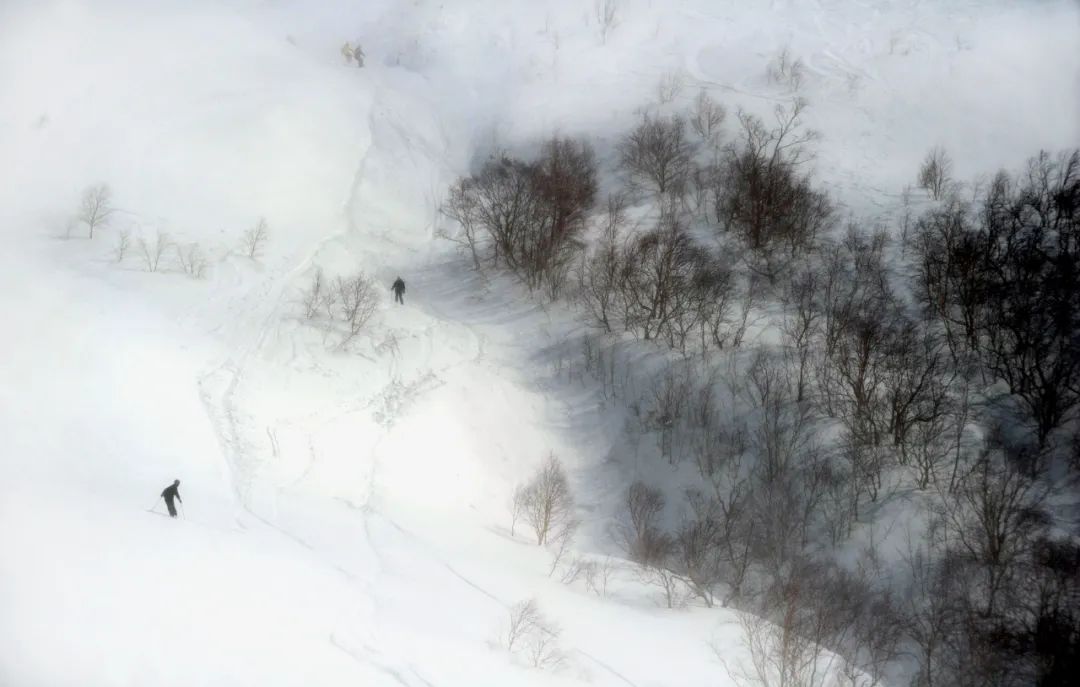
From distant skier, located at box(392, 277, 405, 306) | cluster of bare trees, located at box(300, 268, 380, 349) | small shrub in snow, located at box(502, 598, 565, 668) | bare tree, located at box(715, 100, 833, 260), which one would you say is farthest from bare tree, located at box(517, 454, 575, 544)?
bare tree, located at box(715, 100, 833, 260)

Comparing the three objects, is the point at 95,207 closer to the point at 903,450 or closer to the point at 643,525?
the point at 643,525

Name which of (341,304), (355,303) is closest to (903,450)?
(355,303)

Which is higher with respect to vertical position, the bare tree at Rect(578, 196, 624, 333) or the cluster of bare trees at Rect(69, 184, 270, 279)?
the bare tree at Rect(578, 196, 624, 333)

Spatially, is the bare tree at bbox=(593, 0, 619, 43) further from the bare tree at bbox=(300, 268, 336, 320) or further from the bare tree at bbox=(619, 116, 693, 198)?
the bare tree at bbox=(300, 268, 336, 320)

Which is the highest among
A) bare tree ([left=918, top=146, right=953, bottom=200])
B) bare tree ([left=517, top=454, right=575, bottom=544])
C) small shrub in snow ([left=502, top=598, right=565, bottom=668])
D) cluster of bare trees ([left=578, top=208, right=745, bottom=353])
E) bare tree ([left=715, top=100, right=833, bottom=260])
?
bare tree ([left=918, top=146, right=953, bottom=200])

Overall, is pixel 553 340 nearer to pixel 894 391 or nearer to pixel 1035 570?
pixel 894 391

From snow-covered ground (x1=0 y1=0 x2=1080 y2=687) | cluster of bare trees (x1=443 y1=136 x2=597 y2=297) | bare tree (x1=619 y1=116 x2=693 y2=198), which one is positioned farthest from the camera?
bare tree (x1=619 y1=116 x2=693 y2=198)

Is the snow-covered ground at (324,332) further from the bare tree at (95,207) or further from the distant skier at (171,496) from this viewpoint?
the bare tree at (95,207)

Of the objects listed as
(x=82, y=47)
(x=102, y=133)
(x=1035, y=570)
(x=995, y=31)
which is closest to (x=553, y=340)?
(x=1035, y=570)
